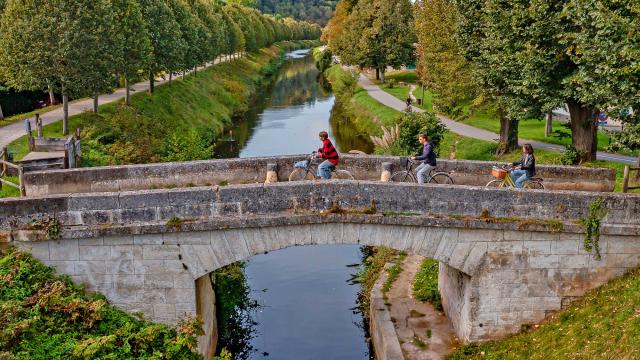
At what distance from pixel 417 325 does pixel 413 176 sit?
13.4 feet

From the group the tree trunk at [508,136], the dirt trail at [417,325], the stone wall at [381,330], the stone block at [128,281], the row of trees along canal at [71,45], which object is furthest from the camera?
the tree trunk at [508,136]

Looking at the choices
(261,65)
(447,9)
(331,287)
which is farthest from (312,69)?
(331,287)

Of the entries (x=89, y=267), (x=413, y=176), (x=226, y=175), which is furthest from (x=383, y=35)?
(x=89, y=267)

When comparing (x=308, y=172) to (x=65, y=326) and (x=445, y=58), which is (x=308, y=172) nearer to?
(x=65, y=326)

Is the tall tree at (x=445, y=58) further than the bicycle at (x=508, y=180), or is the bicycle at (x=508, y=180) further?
the tall tree at (x=445, y=58)

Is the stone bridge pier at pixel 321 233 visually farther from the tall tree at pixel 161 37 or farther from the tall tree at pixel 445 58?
the tall tree at pixel 161 37

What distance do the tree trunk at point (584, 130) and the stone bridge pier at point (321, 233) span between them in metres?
11.1

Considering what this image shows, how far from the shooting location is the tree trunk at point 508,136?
3042 cm

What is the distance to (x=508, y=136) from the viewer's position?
1202 inches

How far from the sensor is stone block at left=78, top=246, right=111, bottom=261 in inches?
547

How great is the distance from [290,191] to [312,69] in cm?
9776

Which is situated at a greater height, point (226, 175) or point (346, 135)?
point (226, 175)

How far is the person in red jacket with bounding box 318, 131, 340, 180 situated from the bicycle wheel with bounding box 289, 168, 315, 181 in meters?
0.77

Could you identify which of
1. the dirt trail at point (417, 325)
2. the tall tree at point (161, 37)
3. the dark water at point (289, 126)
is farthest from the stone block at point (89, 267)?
the tall tree at point (161, 37)
